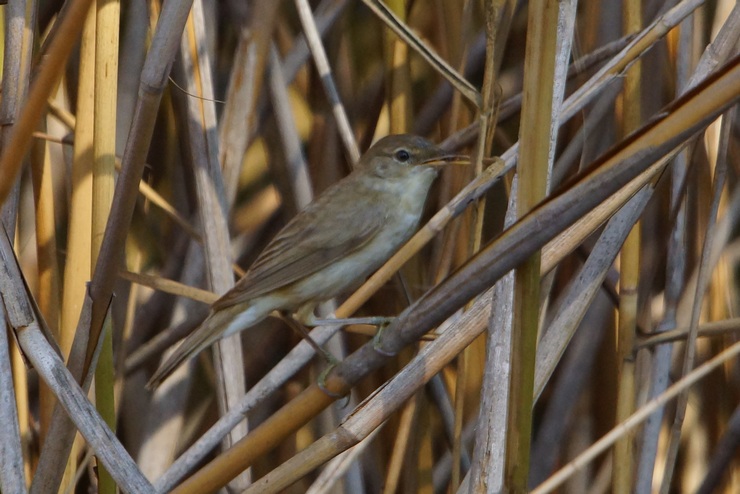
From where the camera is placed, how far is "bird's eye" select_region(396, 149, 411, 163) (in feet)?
7.30

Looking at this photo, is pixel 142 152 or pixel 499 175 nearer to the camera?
pixel 142 152

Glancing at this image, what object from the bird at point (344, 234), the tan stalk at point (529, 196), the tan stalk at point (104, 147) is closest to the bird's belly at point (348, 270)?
the bird at point (344, 234)

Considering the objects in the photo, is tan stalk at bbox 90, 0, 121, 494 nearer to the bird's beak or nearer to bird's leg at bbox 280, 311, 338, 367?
bird's leg at bbox 280, 311, 338, 367

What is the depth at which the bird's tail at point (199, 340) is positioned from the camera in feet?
6.36

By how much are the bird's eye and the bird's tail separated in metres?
0.61

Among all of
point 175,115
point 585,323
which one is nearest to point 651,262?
point 585,323

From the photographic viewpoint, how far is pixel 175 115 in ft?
7.72

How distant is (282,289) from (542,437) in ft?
2.82

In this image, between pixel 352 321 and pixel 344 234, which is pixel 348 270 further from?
pixel 352 321

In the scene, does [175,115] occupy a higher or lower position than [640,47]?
higher

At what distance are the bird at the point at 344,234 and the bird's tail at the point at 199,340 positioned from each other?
12 cm

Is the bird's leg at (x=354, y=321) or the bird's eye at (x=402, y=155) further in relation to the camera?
the bird's eye at (x=402, y=155)

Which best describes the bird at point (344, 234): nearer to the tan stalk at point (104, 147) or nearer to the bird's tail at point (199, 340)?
the bird's tail at point (199, 340)

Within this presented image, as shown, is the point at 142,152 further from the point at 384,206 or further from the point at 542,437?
the point at 542,437
